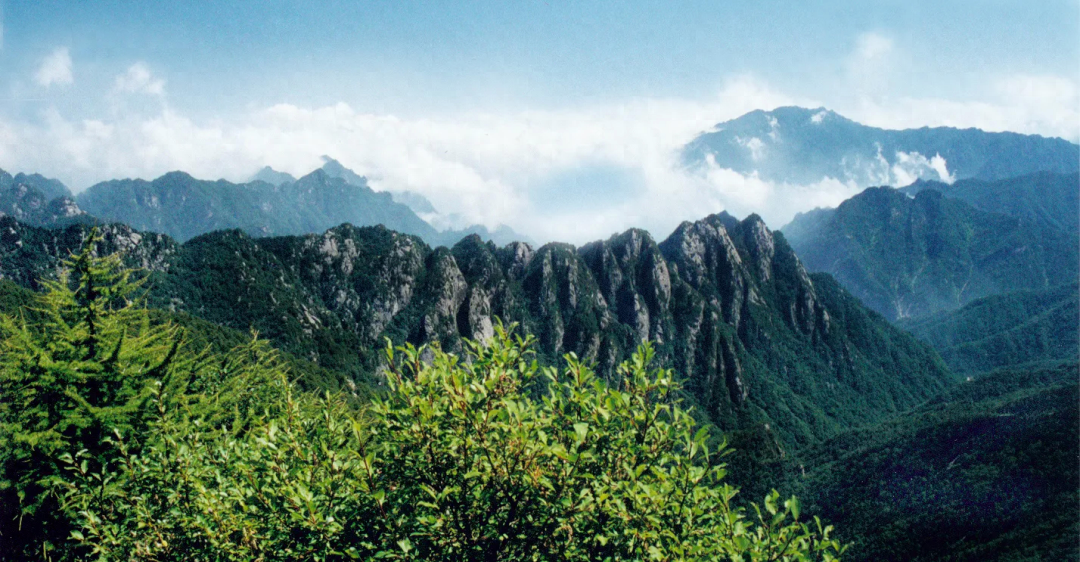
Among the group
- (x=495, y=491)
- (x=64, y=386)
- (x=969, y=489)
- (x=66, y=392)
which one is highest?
(x=64, y=386)

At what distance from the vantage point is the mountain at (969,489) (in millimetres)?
112500

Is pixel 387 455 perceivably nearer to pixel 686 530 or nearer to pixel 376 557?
pixel 376 557

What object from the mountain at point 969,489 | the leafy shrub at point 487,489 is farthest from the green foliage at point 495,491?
the mountain at point 969,489

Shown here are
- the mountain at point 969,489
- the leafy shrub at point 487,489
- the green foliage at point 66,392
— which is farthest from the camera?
the mountain at point 969,489

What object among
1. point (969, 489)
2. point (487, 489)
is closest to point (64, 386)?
point (487, 489)

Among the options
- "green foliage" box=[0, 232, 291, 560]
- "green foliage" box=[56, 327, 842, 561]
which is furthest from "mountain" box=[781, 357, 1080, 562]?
"green foliage" box=[0, 232, 291, 560]

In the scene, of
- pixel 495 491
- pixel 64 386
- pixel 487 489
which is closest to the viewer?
pixel 495 491

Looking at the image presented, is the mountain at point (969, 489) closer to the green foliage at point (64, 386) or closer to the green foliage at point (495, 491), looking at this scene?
the green foliage at point (495, 491)

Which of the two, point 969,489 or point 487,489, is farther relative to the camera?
point 969,489

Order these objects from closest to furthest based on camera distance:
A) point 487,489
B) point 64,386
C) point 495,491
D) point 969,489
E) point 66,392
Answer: point 495,491 < point 487,489 < point 66,392 < point 64,386 < point 969,489

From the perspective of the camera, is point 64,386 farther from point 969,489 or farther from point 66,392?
point 969,489

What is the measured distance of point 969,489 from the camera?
139 meters

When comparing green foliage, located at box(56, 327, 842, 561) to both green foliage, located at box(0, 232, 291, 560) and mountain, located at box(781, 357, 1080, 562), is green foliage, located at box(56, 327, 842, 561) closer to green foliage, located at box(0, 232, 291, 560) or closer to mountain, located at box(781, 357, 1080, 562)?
green foliage, located at box(0, 232, 291, 560)

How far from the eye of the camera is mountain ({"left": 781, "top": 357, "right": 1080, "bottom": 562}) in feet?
369
